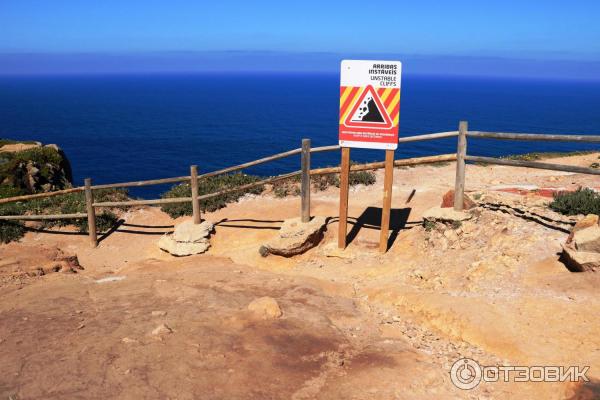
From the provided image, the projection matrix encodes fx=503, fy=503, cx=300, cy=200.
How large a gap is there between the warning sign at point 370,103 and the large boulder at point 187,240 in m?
3.63

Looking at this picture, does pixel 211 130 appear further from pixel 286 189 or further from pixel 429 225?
pixel 429 225

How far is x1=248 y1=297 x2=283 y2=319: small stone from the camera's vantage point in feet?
19.0

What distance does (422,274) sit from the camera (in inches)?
283

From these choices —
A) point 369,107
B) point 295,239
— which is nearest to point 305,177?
point 295,239

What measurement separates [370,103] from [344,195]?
1.59m

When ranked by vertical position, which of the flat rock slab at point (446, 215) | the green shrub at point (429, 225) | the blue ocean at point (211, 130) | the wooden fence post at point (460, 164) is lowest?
the blue ocean at point (211, 130)

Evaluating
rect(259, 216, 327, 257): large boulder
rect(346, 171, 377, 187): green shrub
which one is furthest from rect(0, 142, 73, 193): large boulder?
rect(259, 216, 327, 257): large boulder

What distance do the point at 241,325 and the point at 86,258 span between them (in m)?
6.08

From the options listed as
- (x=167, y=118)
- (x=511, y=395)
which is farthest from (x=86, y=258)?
(x=167, y=118)

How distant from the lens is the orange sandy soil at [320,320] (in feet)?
14.3

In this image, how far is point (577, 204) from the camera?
7.71 meters

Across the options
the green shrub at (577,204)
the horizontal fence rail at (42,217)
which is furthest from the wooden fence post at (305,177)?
the horizontal fence rail at (42,217)

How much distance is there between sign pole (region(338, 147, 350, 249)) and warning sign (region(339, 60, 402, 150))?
0.24m

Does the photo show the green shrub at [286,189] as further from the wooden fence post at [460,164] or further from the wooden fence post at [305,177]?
the wooden fence post at [460,164]
